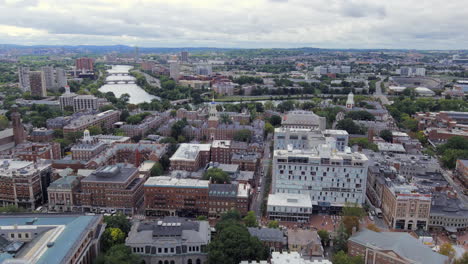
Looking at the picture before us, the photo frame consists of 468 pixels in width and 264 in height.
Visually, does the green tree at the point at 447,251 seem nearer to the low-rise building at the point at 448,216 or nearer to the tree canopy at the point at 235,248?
the low-rise building at the point at 448,216

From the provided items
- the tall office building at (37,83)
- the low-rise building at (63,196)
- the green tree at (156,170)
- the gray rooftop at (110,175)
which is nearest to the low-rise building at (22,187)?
the low-rise building at (63,196)

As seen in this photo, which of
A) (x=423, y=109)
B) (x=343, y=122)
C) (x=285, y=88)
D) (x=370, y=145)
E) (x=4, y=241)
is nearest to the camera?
(x=4, y=241)

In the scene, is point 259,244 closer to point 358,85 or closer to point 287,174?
point 287,174

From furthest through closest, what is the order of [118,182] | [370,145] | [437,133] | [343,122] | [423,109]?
[423,109]
[343,122]
[437,133]
[370,145]
[118,182]

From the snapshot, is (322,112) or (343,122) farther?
(322,112)

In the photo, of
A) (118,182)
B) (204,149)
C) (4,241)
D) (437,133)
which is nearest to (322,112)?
(437,133)

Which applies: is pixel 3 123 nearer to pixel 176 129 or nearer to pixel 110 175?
pixel 176 129

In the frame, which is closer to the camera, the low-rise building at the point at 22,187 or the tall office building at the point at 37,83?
the low-rise building at the point at 22,187
